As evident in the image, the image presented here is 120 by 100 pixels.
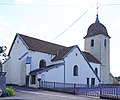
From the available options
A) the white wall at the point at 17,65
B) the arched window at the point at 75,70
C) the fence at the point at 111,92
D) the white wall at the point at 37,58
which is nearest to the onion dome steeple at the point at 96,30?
the arched window at the point at 75,70

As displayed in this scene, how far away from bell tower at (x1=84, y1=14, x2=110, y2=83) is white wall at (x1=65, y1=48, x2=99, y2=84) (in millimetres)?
8860

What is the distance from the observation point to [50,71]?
117 feet

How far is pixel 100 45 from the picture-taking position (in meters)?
52.0

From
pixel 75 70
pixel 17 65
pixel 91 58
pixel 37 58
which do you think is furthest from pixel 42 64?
pixel 91 58

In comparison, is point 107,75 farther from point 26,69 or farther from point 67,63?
point 26,69

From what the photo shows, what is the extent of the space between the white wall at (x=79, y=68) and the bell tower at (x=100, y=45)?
29.1ft

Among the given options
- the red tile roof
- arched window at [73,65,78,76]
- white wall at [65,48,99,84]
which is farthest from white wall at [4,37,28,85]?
the red tile roof

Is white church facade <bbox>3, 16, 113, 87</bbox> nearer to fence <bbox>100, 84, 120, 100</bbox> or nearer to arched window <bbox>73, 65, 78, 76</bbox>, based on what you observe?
arched window <bbox>73, 65, 78, 76</bbox>

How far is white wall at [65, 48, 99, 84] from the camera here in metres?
38.7

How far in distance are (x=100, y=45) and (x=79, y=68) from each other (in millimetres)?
12670

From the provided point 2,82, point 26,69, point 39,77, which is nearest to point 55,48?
point 26,69

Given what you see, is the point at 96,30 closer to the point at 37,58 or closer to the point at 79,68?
the point at 79,68

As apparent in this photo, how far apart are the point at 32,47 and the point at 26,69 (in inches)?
141

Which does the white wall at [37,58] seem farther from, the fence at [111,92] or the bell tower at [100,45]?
the fence at [111,92]
